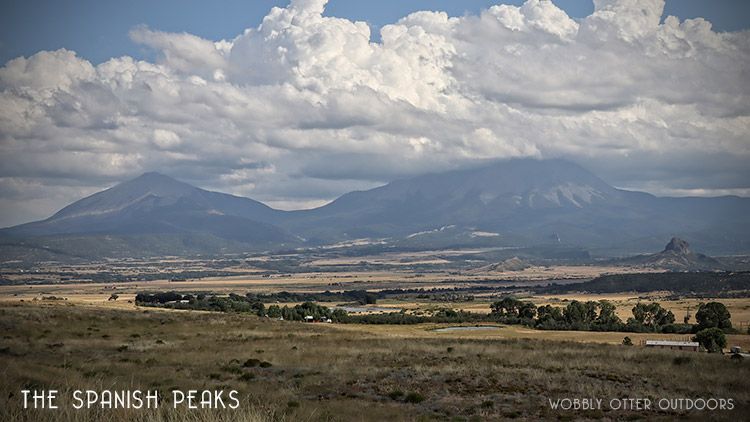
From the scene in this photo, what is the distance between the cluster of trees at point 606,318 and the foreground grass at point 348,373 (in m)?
38.2

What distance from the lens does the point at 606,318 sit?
102062 mm

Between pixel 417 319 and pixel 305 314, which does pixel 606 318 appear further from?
pixel 305 314

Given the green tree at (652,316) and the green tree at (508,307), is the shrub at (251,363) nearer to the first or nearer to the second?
the green tree at (652,316)

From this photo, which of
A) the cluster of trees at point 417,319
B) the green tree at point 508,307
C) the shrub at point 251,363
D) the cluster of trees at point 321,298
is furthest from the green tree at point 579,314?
the cluster of trees at point 321,298

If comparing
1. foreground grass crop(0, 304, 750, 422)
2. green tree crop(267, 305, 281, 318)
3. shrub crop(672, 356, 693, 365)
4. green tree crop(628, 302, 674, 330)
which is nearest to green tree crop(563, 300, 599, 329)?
green tree crop(628, 302, 674, 330)

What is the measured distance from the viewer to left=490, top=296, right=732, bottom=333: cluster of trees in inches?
3472

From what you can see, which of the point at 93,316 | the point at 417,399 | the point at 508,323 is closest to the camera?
the point at 417,399

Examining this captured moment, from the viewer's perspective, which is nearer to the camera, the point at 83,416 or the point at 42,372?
the point at 83,416

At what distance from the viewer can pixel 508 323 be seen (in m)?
105

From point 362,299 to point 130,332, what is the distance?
384 ft

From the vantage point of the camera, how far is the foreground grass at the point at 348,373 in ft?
82.2

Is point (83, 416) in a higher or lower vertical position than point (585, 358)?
higher

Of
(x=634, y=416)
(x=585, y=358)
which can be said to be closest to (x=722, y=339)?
(x=585, y=358)

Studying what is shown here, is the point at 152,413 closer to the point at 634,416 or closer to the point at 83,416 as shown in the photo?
the point at 83,416
